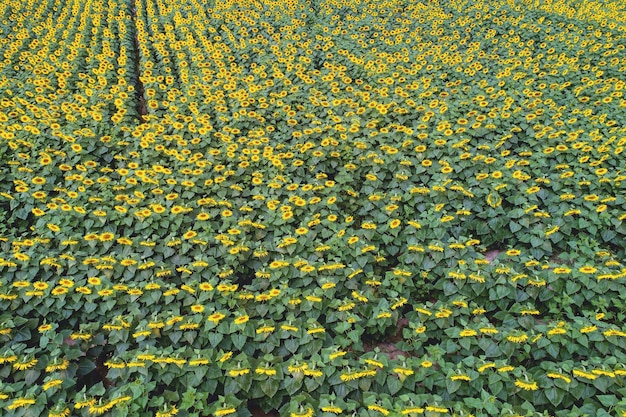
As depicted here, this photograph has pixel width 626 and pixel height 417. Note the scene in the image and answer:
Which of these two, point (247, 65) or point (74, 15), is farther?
point (74, 15)

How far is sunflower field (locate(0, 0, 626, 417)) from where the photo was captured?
3.25 m

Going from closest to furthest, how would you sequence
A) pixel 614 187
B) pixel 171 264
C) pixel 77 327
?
1. pixel 77 327
2. pixel 171 264
3. pixel 614 187

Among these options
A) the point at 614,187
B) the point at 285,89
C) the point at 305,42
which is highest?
the point at 305,42

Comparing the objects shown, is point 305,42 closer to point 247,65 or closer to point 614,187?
point 247,65

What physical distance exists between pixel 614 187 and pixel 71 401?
606cm

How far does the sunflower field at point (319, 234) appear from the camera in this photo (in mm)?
3254

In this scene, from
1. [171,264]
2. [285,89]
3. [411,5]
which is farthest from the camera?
[411,5]

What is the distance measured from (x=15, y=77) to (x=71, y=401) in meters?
8.11

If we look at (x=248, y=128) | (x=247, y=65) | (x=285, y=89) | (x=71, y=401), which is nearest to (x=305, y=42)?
(x=247, y=65)

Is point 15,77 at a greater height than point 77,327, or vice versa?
point 15,77

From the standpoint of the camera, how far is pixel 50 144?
6.37m

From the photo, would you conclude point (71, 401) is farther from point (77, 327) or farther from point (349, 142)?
point (349, 142)

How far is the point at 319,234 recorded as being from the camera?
4.71 m

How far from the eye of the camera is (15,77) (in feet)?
28.2
